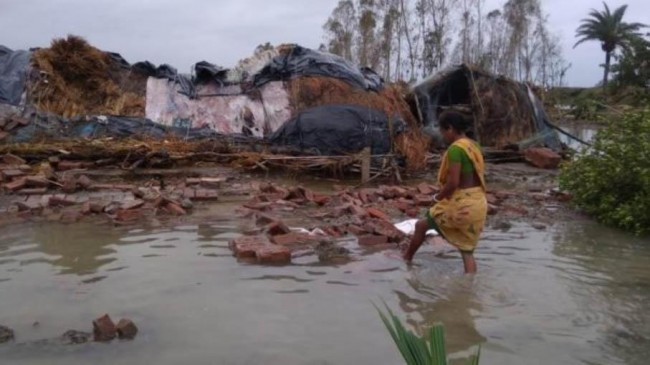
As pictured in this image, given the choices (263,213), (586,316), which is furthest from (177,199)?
(586,316)

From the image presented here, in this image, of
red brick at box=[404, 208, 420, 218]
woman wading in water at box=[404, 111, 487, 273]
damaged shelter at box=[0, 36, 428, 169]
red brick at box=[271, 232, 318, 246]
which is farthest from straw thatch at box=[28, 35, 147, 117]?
woman wading in water at box=[404, 111, 487, 273]

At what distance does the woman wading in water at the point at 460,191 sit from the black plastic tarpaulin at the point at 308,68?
938cm

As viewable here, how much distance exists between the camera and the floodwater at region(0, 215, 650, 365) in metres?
3.72

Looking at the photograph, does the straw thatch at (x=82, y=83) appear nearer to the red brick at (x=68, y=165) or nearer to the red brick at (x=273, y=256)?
the red brick at (x=68, y=165)

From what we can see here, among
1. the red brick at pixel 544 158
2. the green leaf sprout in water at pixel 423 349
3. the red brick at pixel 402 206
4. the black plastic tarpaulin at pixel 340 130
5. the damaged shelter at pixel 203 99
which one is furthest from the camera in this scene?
the red brick at pixel 544 158

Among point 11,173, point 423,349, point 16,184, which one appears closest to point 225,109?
point 11,173

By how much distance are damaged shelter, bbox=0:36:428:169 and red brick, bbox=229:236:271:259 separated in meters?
6.51

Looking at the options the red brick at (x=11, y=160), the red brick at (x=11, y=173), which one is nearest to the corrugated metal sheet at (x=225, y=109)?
the red brick at (x=11, y=160)

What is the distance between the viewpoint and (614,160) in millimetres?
8320

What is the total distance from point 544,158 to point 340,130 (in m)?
5.52

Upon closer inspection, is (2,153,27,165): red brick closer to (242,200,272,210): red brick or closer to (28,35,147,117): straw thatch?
(28,35,147,117): straw thatch

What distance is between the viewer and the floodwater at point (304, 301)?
12.2 feet

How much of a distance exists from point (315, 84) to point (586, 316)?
35.1 ft

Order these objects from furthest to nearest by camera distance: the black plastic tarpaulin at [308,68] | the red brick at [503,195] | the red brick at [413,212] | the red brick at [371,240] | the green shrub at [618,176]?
1. the black plastic tarpaulin at [308,68]
2. the red brick at [503,195]
3. the red brick at [413,212]
4. the green shrub at [618,176]
5. the red brick at [371,240]
